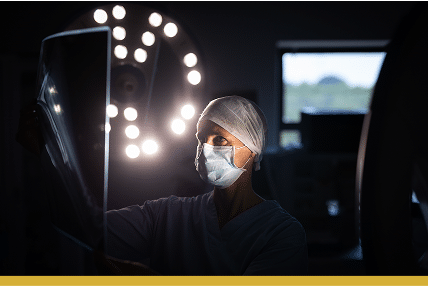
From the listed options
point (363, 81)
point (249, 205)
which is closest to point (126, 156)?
point (249, 205)

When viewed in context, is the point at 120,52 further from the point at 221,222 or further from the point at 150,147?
the point at 221,222

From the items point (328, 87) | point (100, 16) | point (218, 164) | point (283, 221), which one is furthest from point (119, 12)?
point (328, 87)

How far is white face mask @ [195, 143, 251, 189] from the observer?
1.31ft

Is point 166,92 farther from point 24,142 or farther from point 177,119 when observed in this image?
point 24,142

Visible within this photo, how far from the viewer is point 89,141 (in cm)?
34

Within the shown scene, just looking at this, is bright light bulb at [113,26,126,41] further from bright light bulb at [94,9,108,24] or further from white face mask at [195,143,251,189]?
white face mask at [195,143,251,189]

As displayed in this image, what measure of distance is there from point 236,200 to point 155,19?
0.92ft

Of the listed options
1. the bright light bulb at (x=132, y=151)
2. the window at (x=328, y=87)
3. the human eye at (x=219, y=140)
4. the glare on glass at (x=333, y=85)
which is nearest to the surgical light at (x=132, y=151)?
the bright light bulb at (x=132, y=151)

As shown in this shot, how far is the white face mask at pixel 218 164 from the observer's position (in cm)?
40

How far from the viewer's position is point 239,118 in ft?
1.29

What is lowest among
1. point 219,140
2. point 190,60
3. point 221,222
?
point 221,222

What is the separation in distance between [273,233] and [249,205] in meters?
0.05

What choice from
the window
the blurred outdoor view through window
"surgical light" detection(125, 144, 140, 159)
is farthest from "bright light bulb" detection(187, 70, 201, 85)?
the blurred outdoor view through window

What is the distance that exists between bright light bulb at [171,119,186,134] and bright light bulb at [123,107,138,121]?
2.1 inches
